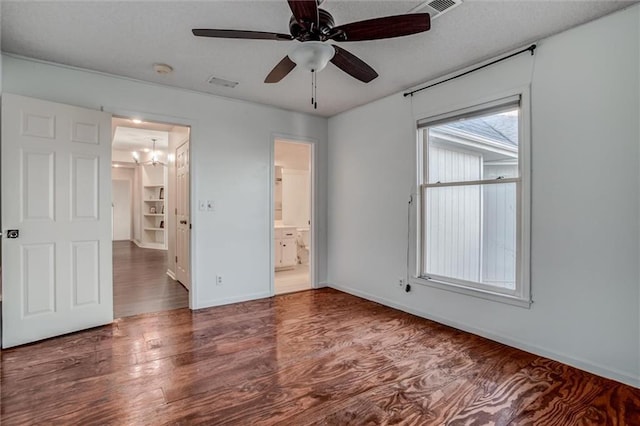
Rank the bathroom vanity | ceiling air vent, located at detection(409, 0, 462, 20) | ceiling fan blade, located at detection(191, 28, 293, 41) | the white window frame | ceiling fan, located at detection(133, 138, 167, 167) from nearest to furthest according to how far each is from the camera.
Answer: ceiling fan blade, located at detection(191, 28, 293, 41) < ceiling air vent, located at detection(409, 0, 462, 20) < the white window frame < the bathroom vanity < ceiling fan, located at detection(133, 138, 167, 167)

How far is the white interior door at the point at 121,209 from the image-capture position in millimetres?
10602

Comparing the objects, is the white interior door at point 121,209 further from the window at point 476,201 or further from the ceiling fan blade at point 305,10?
the ceiling fan blade at point 305,10

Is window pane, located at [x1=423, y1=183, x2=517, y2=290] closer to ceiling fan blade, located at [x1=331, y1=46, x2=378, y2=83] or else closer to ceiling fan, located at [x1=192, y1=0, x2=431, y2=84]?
ceiling fan blade, located at [x1=331, y1=46, x2=378, y2=83]

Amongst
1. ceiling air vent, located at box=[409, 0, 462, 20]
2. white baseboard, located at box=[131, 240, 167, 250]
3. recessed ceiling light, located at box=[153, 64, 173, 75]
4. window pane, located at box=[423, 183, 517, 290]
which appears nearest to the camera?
ceiling air vent, located at box=[409, 0, 462, 20]

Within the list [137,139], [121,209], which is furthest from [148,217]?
[137,139]

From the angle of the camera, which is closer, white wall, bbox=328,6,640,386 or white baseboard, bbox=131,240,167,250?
white wall, bbox=328,6,640,386

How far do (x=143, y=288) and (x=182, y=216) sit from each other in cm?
119

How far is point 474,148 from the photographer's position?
3.19 meters

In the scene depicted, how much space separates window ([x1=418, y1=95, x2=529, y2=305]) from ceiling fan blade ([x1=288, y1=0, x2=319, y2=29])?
1986 millimetres

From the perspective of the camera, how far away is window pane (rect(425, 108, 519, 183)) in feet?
9.40

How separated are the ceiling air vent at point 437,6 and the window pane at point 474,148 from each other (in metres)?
1.15

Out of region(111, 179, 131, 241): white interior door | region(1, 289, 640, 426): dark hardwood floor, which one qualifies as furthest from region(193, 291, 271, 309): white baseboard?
region(111, 179, 131, 241): white interior door

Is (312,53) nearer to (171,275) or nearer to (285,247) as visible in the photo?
(285,247)

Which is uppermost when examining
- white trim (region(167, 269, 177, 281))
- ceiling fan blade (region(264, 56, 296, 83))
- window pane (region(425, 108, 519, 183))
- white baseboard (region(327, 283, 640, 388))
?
ceiling fan blade (region(264, 56, 296, 83))
